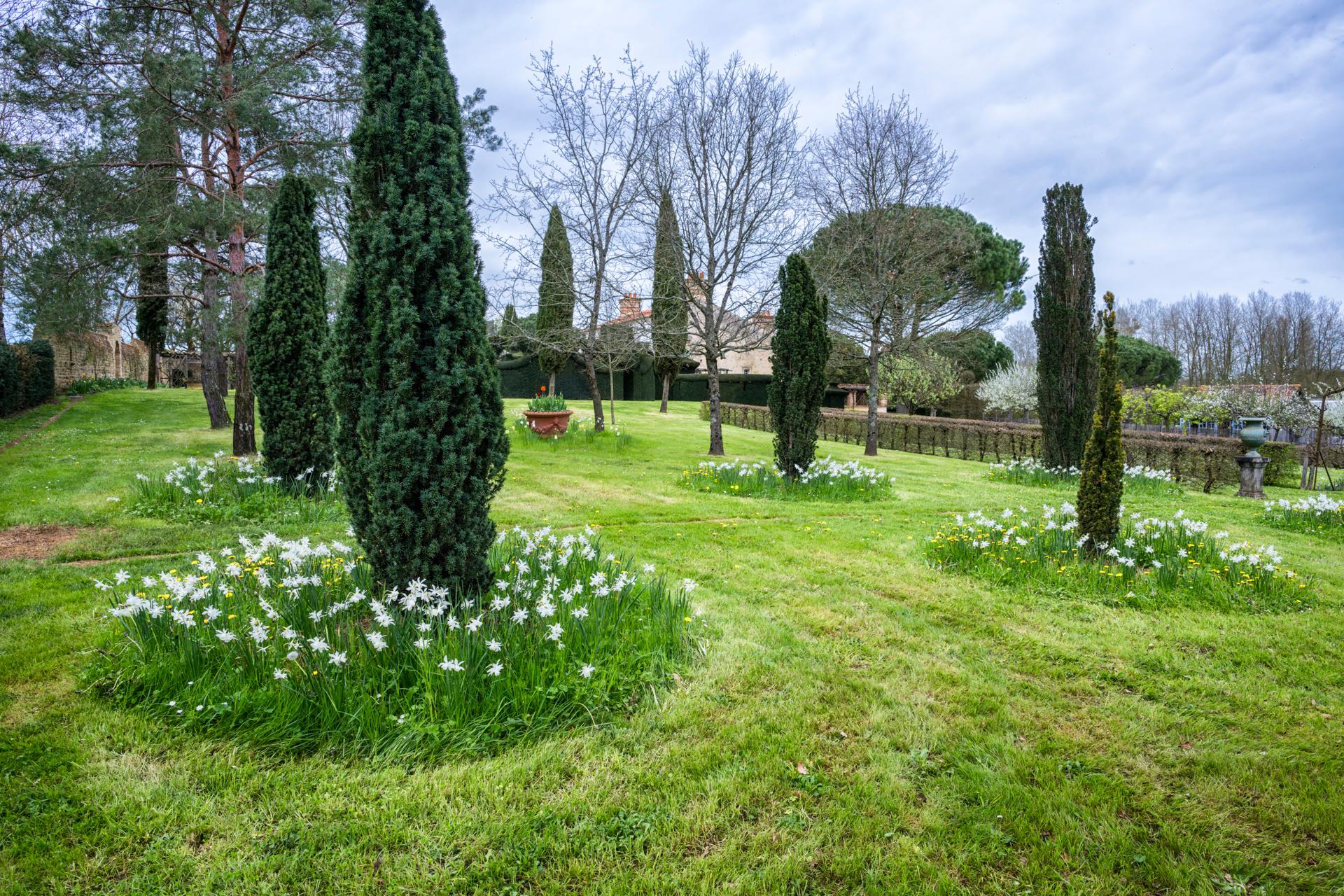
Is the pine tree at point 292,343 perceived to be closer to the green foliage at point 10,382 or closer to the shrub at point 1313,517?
the shrub at point 1313,517

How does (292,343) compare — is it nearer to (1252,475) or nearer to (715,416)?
(715,416)

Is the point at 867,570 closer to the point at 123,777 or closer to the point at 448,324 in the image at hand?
the point at 448,324

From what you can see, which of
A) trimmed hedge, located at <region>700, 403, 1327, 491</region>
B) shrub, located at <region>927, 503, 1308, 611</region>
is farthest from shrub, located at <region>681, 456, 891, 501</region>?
trimmed hedge, located at <region>700, 403, 1327, 491</region>

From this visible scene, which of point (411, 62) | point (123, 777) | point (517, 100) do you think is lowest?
point (123, 777)

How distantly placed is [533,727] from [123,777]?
1545 mm

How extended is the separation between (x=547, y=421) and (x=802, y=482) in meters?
7.38

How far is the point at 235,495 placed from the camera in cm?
676

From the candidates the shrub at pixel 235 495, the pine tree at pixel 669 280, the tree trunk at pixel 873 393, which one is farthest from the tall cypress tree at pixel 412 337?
the tree trunk at pixel 873 393

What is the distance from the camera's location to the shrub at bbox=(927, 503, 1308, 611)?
4.61m

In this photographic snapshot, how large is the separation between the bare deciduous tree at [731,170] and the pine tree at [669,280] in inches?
8.5

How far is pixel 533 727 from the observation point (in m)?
2.75

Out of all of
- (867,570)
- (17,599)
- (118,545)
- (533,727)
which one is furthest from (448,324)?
(118,545)

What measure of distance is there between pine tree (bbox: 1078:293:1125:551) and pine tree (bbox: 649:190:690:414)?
25.5ft

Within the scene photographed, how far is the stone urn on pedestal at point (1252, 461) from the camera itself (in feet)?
32.0
